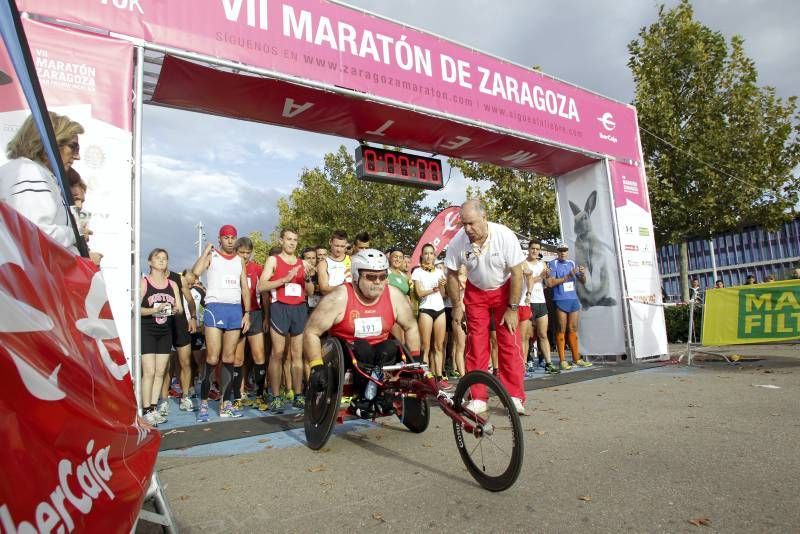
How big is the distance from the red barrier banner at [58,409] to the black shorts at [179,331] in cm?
435

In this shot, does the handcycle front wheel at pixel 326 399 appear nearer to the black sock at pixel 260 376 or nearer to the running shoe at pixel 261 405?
the running shoe at pixel 261 405

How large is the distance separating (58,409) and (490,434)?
2249mm

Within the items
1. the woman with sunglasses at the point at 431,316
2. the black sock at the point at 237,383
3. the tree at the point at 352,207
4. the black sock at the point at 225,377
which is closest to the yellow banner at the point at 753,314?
the woman with sunglasses at the point at 431,316

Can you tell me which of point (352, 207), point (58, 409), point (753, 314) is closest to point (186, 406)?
point (58, 409)

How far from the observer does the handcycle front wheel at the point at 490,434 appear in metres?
2.73

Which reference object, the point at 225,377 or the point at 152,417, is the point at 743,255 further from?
the point at 152,417

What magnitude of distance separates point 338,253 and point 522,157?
14.2 feet

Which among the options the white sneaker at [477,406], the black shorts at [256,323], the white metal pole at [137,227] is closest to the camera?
the white sneaker at [477,406]

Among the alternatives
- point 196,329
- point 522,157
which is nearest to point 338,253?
point 196,329

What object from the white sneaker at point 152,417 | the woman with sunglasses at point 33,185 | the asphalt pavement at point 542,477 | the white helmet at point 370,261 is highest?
the woman with sunglasses at point 33,185

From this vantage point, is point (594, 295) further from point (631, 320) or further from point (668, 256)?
point (668, 256)

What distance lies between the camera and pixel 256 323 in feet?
20.4

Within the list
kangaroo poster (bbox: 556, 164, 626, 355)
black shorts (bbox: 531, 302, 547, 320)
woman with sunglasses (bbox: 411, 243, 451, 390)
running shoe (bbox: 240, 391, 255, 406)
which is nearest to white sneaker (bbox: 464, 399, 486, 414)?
running shoe (bbox: 240, 391, 255, 406)

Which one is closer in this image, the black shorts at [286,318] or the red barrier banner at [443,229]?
the black shorts at [286,318]
